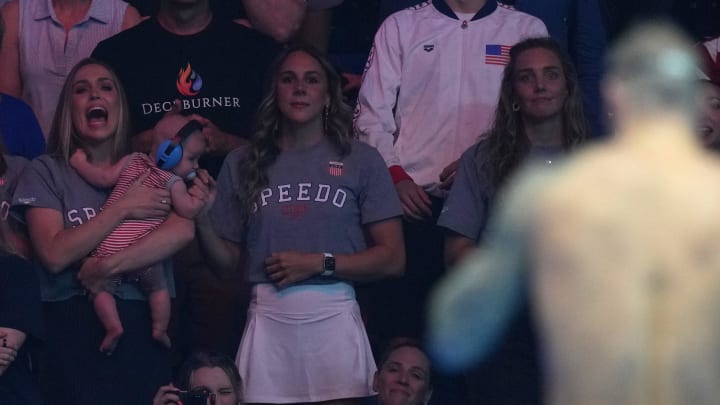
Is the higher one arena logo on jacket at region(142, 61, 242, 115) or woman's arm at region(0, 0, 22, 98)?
woman's arm at region(0, 0, 22, 98)

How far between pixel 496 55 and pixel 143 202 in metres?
1.69

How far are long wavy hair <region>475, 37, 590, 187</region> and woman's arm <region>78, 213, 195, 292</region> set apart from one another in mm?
1179

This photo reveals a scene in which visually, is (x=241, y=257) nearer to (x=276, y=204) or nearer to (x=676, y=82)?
(x=276, y=204)

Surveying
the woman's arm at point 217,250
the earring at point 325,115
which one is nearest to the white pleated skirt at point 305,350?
the woman's arm at point 217,250

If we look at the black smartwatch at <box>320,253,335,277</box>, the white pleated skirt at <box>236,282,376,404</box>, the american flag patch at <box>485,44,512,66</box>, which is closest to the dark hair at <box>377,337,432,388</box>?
the white pleated skirt at <box>236,282,376,404</box>

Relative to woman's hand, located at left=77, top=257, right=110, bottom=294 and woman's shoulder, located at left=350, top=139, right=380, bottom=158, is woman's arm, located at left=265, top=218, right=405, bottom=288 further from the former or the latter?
woman's hand, located at left=77, top=257, right=110, bottom=294

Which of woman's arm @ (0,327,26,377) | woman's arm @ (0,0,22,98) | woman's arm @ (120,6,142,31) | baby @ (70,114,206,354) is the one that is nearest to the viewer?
woman's arm @ (0,327,26,377)

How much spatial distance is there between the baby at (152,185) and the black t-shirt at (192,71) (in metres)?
0.48

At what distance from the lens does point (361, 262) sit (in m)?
5.93

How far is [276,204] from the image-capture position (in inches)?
239

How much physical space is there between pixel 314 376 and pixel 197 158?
0.97 metres

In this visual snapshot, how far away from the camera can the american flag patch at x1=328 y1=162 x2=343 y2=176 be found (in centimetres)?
611

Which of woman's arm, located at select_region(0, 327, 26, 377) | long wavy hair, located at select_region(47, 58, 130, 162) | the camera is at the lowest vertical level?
the camera

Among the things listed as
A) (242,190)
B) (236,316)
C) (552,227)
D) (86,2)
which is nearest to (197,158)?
(242,190)
